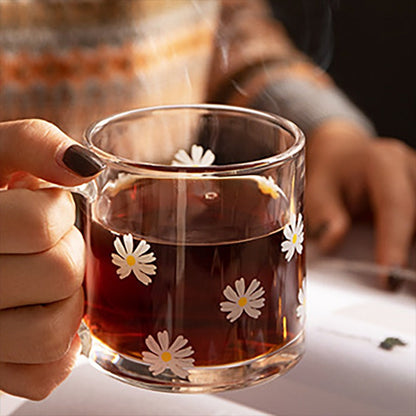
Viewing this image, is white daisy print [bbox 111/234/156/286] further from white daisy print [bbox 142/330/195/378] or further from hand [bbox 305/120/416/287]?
hand [bbox 305/120/416/287]

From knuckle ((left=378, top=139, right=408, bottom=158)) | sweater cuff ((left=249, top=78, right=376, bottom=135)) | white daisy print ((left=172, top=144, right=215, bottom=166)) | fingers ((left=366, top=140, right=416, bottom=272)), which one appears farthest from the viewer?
sweater cuff ((left=249, top=78, right=376, bottom=135))

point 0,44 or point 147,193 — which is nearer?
point 147,193

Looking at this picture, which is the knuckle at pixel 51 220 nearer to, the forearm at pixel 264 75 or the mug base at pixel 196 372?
the mug base at pixel 196 372

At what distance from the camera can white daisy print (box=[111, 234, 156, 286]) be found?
→ 50 cm

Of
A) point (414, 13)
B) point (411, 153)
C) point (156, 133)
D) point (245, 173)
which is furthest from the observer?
point (414, 13)

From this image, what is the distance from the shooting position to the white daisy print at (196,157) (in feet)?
2.00

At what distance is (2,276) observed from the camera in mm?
512

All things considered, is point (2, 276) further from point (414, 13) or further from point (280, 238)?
point (414, 13)

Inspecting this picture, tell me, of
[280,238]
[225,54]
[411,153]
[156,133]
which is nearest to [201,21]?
[225,54]

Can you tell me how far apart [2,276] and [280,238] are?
7.8 inches

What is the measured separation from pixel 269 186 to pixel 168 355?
14 cm

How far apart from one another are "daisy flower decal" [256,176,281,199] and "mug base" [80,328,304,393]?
115mm

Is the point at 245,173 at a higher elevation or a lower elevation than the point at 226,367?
higher

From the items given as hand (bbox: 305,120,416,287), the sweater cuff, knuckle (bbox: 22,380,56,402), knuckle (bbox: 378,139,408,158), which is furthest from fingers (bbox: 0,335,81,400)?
the sweater cuff
